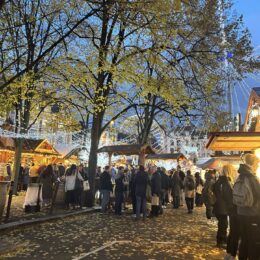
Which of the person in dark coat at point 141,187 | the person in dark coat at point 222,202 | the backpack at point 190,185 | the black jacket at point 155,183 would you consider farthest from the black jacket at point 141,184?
the person in dark coat at point 222,202

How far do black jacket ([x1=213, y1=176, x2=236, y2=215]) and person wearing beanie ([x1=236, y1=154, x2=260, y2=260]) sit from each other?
2.00 m

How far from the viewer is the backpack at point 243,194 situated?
22.6 ft

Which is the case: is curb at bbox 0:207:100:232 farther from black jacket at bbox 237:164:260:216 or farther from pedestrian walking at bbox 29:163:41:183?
black jacket at bbox 237:164:260:216

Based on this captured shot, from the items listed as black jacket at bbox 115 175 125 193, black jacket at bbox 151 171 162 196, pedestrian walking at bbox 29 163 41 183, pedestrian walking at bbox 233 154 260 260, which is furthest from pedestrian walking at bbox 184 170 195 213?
pedestrian walking at bbox 233 154 260 260

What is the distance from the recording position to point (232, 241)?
301 inches

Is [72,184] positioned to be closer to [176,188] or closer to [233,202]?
[176,188]

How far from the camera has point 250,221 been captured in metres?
6.86

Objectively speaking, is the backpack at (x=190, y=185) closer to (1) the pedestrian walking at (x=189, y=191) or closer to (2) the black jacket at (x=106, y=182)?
(1) the pedestrian walking at (x=189, y=191)

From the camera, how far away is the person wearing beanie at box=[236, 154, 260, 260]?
6.73 metres

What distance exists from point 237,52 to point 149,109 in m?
12.0

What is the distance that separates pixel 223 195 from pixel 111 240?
10.6ft

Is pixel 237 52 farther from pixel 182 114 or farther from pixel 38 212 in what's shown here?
pixel 38 212

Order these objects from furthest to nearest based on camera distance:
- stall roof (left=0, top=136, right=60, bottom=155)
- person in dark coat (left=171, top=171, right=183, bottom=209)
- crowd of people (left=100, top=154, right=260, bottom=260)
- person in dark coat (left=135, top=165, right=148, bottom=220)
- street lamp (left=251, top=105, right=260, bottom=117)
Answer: stall roof (left=0, top=136, right=60, bottom=155)
person in dark coat (left=171, top=171, right=183, bottom=209)
street lamp (left=251, top=105, right=260, bottom=117)
person in dark coat (left=135, top=165, right=148, bottom=220)
crowd of people (left=100, top=154, right=260, bottom=260)

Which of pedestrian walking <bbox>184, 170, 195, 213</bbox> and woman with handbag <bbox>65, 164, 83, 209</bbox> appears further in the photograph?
pedestrian walking <bbox>184, 170, 195, 213</bbox>
